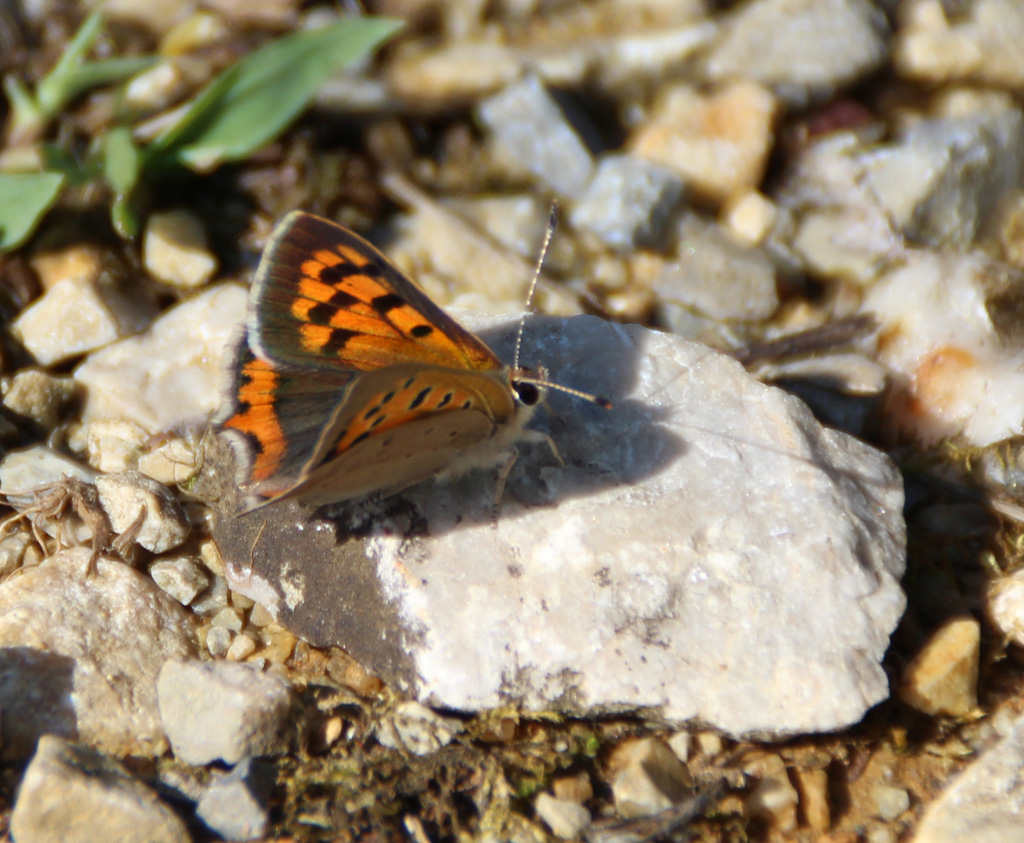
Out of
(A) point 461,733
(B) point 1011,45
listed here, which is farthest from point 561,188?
(A) point 461,733

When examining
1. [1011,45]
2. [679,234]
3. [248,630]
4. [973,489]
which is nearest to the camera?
[248,630]

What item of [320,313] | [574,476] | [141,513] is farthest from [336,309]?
[141,513]

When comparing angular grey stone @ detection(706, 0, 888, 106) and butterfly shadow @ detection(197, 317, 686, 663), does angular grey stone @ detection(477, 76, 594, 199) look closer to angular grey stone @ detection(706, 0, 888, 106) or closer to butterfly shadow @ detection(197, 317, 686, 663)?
angular grey stone @ detection(706, 0, 888, 106)

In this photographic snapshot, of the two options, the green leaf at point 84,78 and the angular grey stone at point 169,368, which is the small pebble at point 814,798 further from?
the green leaf at point 84,78

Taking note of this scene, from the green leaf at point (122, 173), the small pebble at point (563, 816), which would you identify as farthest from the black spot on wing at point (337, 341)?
the green leaf at point (122, 173)

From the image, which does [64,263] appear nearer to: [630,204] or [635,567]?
[630,204]

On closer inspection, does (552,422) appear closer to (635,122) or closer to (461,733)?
(461,733)

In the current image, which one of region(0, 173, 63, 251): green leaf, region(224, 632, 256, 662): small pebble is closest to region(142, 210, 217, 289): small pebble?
region(0, 173, 63, 251): green leaf
